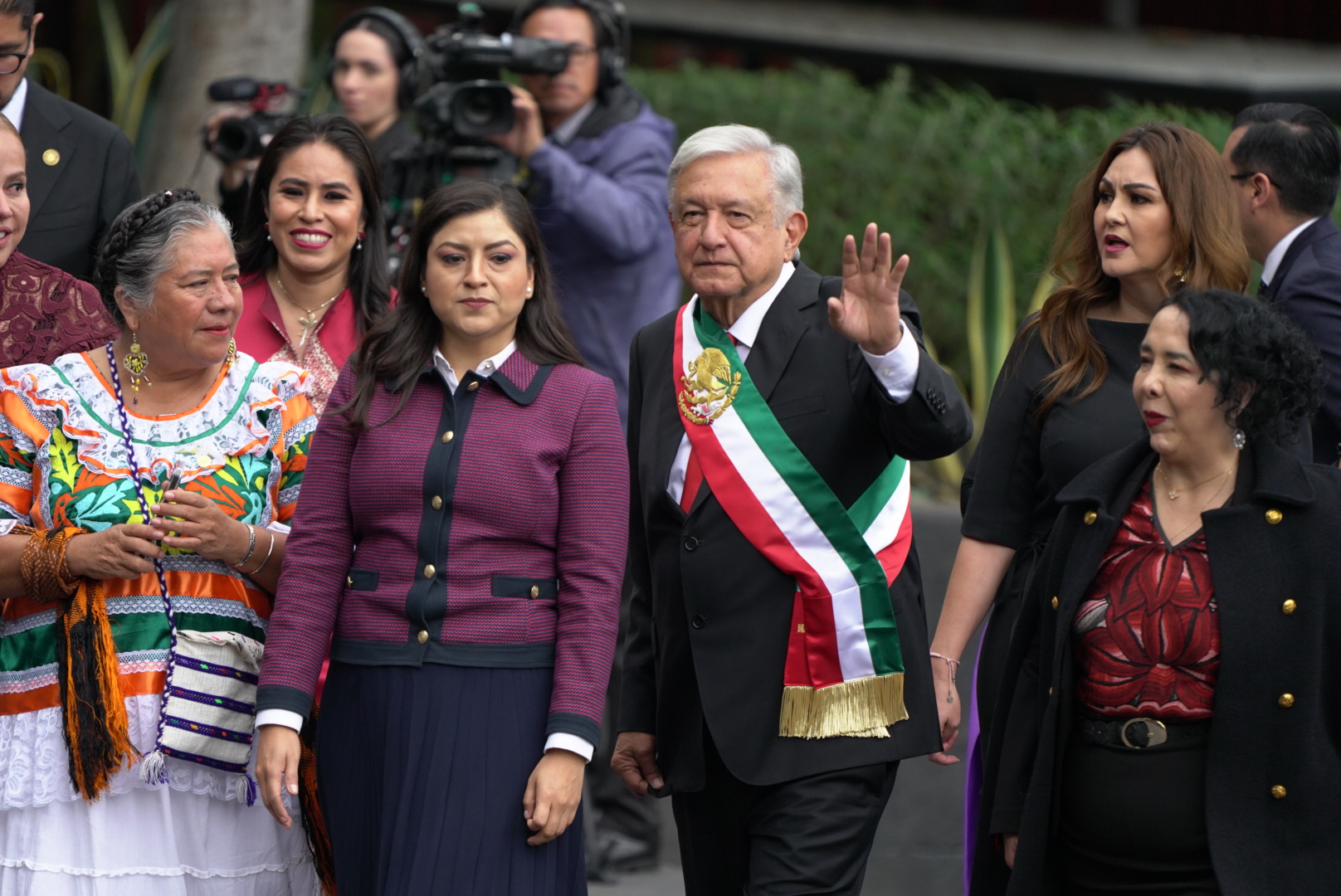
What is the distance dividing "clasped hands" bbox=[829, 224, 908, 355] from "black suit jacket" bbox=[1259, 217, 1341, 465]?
1386 millimetres

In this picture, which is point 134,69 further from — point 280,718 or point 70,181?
point 280,718

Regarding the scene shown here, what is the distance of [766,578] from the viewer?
137 inches

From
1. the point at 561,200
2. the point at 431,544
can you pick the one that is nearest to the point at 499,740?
the point at 431,544

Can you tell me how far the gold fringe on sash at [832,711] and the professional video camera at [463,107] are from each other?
7.53 feet

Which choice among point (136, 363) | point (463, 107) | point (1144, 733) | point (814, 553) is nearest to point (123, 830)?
point (136, 363)

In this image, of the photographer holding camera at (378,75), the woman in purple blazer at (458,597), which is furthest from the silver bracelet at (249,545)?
the photographer holding camera at (378,75)

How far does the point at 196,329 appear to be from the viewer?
3.55 metres

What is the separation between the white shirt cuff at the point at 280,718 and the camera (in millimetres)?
3301

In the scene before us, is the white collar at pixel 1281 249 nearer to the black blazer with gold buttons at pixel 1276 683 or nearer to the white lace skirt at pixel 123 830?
the black blazer with gold buttons at pixel 1276 683

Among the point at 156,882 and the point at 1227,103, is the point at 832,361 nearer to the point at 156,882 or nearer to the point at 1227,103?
the point at 156,882

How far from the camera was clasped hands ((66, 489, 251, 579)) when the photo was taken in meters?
3.31

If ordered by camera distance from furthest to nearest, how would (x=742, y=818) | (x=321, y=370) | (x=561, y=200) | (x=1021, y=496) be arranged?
1. (x=561, y=200)
2. (x=321, y=370)
3. (x=1021, y=496)
4. (x=742, y=818)

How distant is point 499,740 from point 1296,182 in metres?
2.63

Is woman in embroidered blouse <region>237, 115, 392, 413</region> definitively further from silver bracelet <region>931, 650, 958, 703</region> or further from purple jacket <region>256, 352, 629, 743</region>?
silver bracelet <region>931, 650, 958, 703</region>
